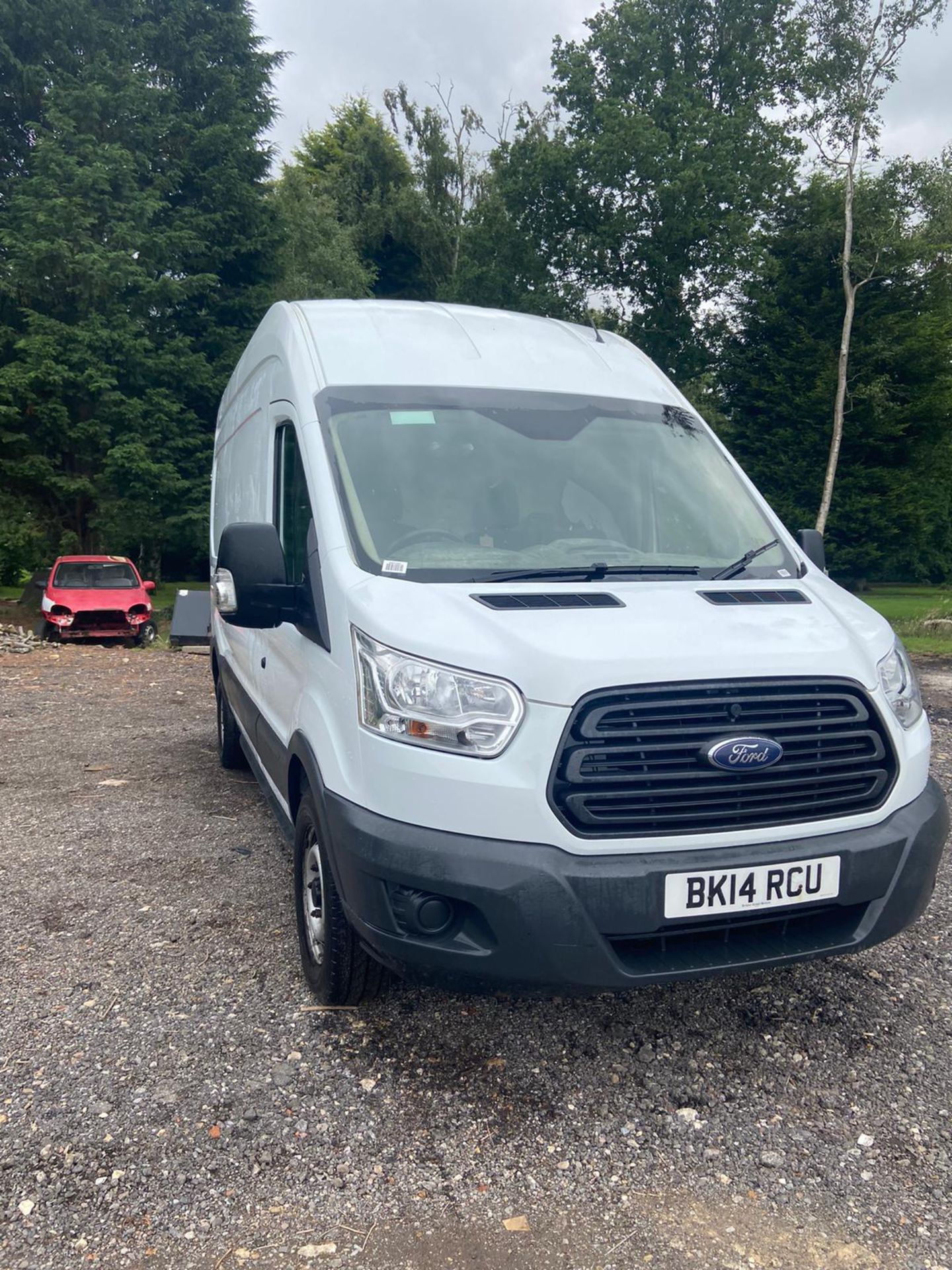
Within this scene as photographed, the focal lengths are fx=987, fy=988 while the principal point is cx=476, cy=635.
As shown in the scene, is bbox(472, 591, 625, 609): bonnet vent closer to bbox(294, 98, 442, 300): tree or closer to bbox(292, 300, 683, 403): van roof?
bbox(292, 300, 683, 403): van roof

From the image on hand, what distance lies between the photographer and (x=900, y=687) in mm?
3178

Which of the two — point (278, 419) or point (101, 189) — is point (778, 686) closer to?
point (278, 419)

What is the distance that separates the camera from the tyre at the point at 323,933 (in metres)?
3.26

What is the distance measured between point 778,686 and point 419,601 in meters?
1.10

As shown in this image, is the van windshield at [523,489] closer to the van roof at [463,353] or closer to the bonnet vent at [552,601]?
the van roof at [463,353]

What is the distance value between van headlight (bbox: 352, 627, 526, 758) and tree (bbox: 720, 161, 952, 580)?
93.9 feet

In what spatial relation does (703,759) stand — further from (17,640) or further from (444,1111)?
(17,640)

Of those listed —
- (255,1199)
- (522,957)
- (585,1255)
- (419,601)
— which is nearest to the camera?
(585,1255)

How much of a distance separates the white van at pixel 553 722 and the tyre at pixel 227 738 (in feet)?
10.3

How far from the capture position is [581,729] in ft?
9.00

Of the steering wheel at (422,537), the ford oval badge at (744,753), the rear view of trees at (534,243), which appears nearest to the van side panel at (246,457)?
the steering wheel at (422,537)

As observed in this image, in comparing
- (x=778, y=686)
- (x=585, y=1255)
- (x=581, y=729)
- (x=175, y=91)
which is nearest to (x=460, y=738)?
(x=581, y=729)

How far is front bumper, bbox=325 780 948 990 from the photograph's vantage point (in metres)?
2.70

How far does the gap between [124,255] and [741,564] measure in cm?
2208
